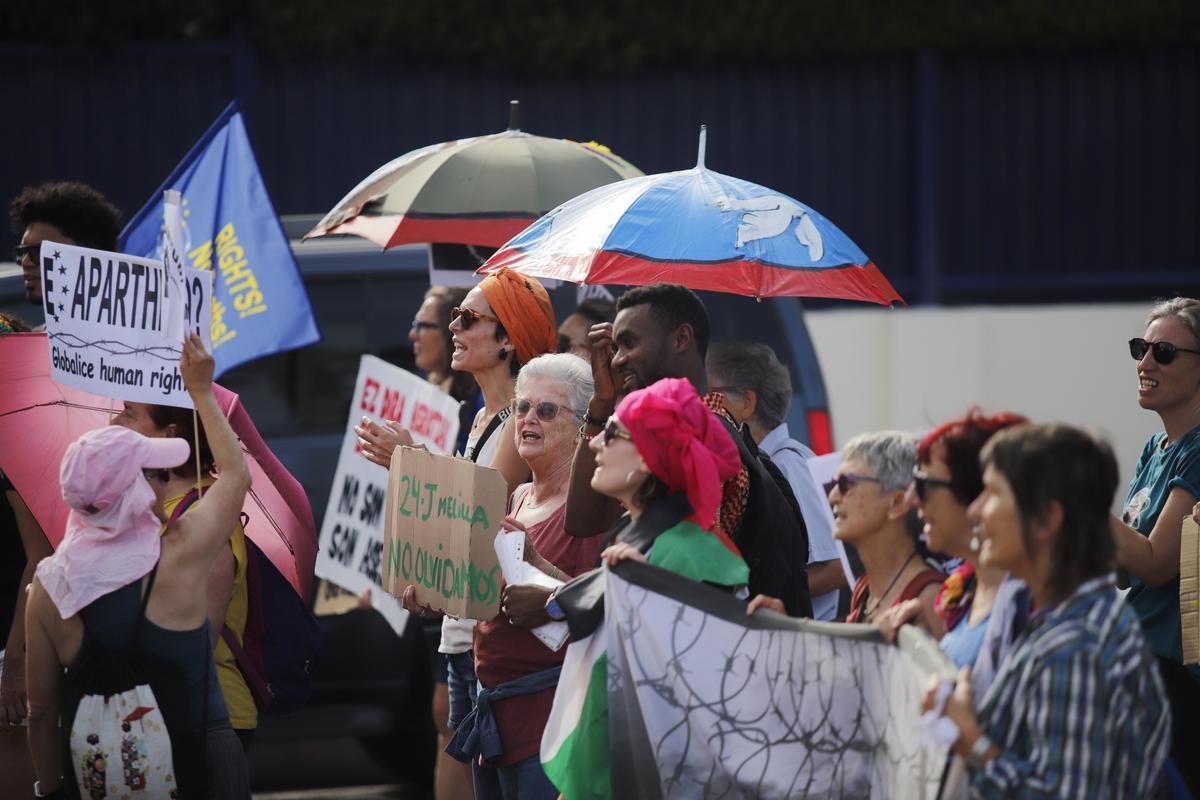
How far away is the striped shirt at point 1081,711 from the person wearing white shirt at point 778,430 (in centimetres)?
215

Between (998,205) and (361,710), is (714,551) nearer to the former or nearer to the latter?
(361,710)

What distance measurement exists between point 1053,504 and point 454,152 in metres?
3.30

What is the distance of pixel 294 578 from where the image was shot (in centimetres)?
444

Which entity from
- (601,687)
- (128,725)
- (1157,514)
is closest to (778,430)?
(1157,514)

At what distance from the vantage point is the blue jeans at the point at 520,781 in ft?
13.6

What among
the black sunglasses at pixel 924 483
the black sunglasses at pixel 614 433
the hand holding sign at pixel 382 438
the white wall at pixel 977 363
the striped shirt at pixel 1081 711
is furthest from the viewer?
the white wall at pixel 977 363

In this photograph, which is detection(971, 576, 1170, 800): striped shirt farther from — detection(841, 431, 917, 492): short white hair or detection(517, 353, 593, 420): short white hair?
detection(517, 353, 593, 420): short white hair

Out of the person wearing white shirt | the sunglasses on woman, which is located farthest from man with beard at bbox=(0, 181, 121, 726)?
the person wearing white shirt

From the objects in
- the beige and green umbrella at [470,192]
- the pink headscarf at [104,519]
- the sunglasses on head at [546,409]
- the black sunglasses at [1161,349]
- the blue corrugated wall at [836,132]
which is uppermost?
the blue corrugated wall at [836,132]

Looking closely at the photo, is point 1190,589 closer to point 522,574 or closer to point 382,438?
point 522,574

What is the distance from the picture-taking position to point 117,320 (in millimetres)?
4344

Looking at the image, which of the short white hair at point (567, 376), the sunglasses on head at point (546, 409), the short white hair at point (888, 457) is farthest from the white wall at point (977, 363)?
the short white hair at point (888, 457)

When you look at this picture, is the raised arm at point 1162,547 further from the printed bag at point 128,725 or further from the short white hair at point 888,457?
the printed bag at point 128,725

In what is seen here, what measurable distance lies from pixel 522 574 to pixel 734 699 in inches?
31.5
